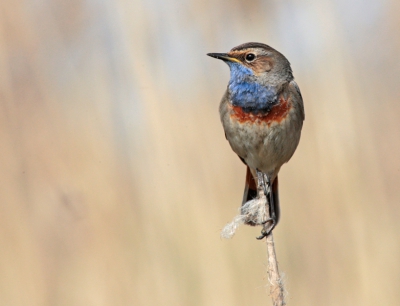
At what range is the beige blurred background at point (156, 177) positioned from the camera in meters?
3.83

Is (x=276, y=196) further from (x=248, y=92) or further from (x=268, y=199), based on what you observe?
(x=248, y=92)

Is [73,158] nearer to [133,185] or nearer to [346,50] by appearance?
[133,185]

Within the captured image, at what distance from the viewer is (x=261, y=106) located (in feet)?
11.7

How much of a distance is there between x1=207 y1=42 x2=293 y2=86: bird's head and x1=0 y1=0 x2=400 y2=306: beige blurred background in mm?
390

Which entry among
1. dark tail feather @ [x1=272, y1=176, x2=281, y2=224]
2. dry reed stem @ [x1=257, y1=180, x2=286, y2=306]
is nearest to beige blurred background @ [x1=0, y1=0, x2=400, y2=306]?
dark tail feather @ [x1=272, y1=176, x2=281, y2=224]

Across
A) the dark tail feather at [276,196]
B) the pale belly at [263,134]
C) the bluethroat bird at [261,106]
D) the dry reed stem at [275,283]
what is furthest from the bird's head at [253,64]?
the dry reed stem at [275,283]

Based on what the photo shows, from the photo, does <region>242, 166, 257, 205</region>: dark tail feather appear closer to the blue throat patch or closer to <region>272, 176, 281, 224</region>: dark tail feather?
<region>272, 176, 281, 224</region>: dark tail feather

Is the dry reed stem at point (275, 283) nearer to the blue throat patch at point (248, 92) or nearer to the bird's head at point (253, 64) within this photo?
the blue throat patch at point (248, 92)

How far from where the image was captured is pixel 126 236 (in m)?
3.97

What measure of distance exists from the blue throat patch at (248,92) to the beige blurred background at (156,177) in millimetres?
461

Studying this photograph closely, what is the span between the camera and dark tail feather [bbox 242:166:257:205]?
4051mm

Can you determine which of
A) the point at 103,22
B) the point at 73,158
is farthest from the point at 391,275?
the point at 103,22

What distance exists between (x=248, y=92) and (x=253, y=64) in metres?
0.21

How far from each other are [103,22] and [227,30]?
0.90 metres
